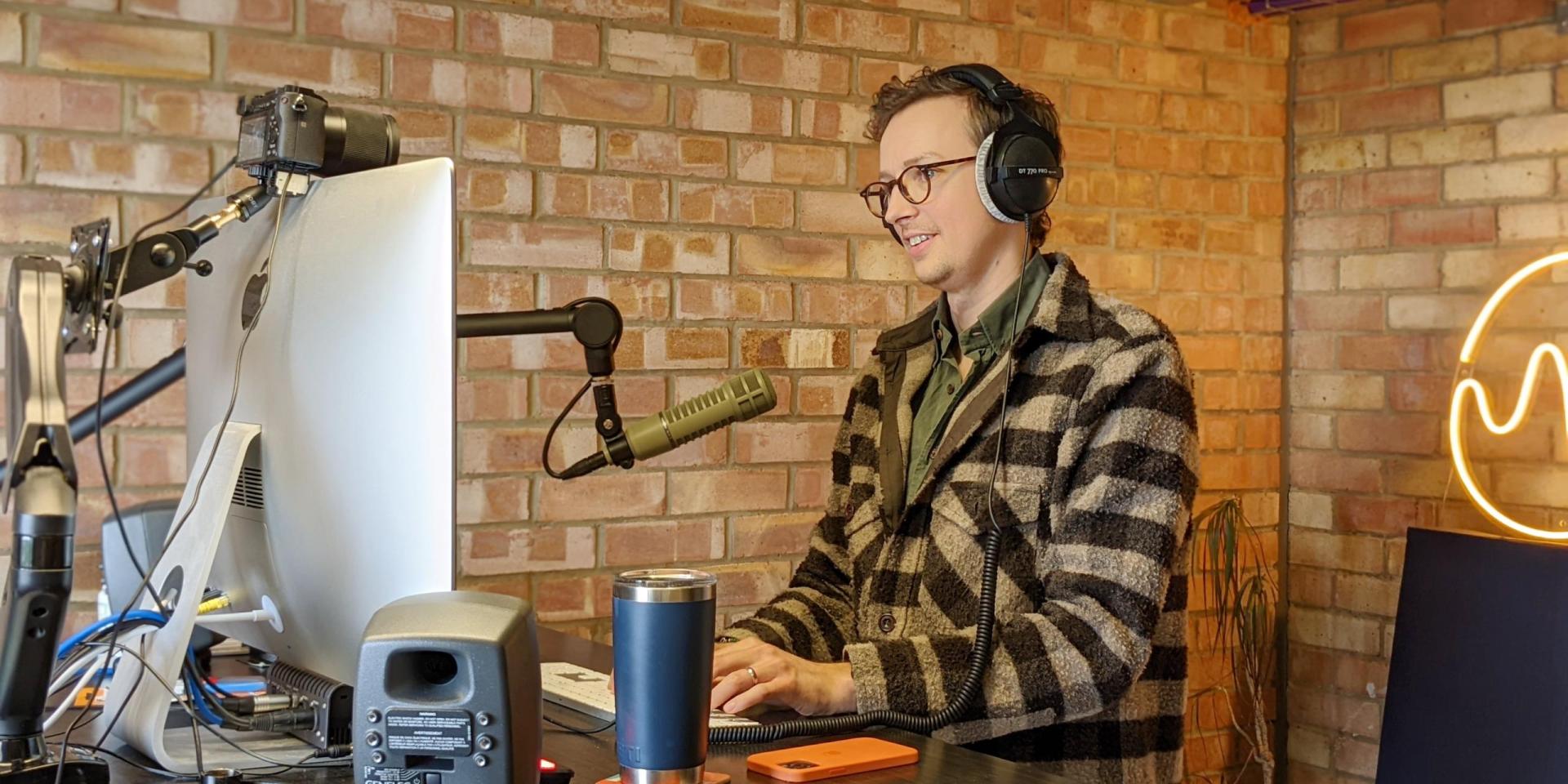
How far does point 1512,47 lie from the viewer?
9.89 ft

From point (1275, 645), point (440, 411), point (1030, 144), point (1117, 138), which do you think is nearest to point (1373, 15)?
point (1117, 138)

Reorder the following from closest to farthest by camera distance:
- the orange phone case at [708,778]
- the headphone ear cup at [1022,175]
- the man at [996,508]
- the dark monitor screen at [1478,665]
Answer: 1. the orange phone case at [708,778]
2. the man at [996,508]
3. the headphone ear cup at [1022,175]
4. the dark monitor screen at [1478,665]

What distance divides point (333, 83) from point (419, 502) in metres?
1.44

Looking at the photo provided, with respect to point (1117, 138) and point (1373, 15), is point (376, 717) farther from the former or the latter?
point (1373, 15)

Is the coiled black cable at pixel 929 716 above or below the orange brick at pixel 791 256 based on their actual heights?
below

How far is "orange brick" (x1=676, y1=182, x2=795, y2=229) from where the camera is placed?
268cm

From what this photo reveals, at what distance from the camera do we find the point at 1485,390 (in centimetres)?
301

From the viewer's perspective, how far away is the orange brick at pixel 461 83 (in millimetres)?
2410

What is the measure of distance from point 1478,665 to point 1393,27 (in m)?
1.38

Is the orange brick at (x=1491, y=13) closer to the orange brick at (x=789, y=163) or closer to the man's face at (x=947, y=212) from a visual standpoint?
the orange brick at (x=789, y=163)

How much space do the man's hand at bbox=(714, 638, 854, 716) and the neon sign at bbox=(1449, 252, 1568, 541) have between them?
1799mm

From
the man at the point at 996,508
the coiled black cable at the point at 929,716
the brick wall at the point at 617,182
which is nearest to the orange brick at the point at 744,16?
the brick wall at the point at 617,182

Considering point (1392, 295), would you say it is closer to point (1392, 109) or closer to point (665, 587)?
point (1392, 109)

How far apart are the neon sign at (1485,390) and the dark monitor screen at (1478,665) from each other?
0.62 ft
